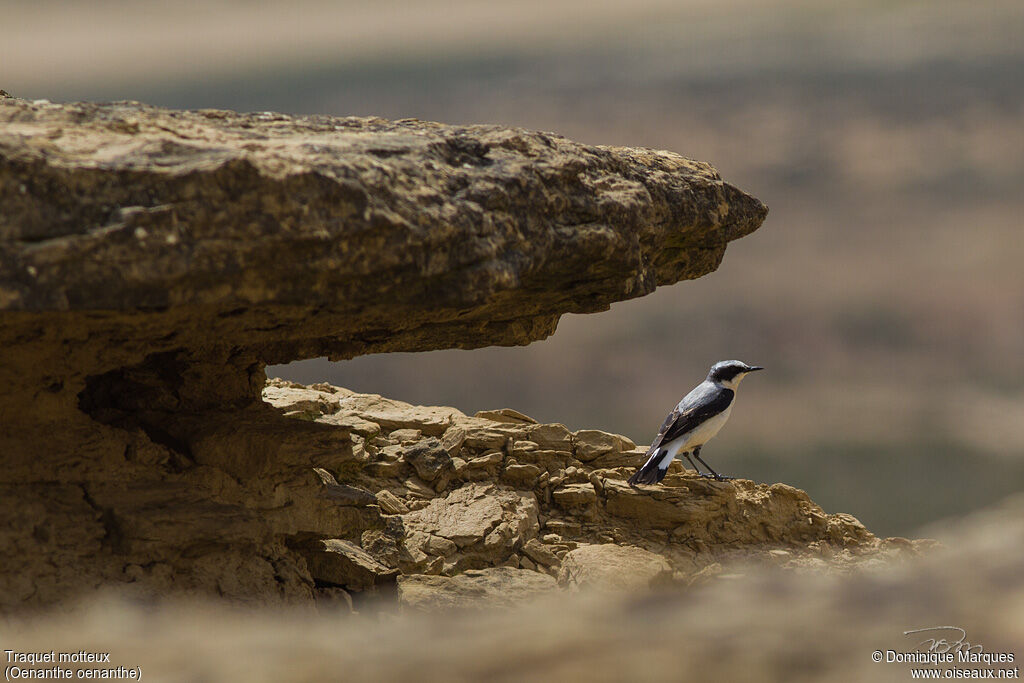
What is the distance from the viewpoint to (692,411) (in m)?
8.10

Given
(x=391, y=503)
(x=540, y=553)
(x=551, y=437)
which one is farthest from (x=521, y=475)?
(x=391, y=503)

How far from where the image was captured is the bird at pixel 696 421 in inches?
317

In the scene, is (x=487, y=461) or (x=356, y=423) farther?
(x=356, y=423)

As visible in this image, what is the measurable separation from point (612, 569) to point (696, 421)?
1622 millimetres

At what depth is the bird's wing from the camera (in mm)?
8047

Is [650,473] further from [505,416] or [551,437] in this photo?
[505,416]

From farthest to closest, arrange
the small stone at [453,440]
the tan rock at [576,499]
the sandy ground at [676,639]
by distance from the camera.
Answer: the small stone at [453,440], the tan rock at [576,499], the sandy ground at [676,639]

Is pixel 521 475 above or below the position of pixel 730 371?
below

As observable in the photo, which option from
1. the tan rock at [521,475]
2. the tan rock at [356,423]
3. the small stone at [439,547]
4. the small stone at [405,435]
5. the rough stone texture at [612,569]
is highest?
the tan rock at [356,423]

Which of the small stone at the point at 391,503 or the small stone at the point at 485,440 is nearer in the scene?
the small stone at the point at 391,503

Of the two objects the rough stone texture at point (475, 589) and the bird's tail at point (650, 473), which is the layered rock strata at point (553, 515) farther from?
the bird's tail at point (650, 473)

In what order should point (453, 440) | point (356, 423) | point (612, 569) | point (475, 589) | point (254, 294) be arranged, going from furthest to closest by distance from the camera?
point (356, 423)
point (453, 440)
point (612, 569)
point (475, 589)
point (254, 294)
